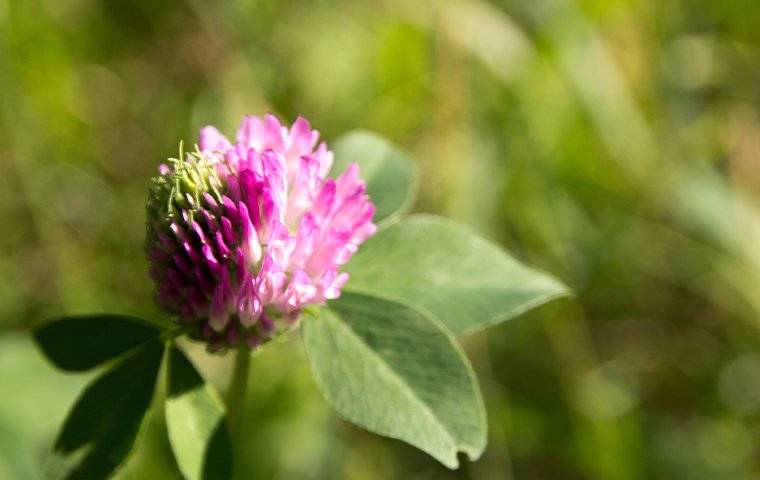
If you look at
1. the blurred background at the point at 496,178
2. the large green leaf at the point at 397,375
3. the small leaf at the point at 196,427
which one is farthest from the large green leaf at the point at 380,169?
the blurred background at the point at 496,178

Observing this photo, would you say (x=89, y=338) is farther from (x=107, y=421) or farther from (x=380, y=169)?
(x=380, y=169)

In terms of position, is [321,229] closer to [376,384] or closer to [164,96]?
[376,384]

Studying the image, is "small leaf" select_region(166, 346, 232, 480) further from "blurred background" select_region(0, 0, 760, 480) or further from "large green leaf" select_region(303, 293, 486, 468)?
"blurred background" select_region(0, 0, 760, 480)

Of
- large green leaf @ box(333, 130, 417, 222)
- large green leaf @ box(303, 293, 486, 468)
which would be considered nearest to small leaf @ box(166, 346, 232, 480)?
large green leaf @ box(303, 293, 486, 468)

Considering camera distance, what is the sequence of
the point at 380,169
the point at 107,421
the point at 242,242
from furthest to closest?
the point at 380,169, the point at 107,421, the point at 242,242

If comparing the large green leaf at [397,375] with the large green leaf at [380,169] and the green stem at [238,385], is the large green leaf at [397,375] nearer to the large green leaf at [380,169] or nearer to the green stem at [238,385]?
the green stem at [238,385]

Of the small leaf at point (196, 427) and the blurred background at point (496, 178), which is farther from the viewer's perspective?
the blurred background at point (496, 178)

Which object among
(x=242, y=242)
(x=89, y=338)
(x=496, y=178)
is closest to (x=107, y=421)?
(x=89, y=338)
